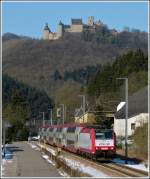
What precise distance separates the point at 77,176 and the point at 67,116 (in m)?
106

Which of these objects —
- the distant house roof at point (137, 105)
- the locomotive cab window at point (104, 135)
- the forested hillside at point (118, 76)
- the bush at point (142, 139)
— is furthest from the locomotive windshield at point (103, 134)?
the forested hillside at point (118, 76)

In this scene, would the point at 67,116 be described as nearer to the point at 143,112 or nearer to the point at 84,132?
the point at 143,112

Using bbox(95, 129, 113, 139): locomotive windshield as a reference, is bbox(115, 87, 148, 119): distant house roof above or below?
above

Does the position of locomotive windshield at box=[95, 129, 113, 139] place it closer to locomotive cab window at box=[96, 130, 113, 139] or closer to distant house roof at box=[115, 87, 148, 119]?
locomotive cab window at box=[96, 130, 113, 139]

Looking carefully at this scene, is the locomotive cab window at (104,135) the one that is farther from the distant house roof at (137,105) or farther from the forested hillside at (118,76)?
the forested hillside at (118,76)

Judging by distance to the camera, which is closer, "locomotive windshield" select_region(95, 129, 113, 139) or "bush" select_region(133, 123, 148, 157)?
"locomotive windshield" select_region(95, 129, 113, 139)

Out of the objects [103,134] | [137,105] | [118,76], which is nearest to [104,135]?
[103,134]

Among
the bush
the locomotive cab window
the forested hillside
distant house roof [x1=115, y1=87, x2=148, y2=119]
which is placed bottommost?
the bush

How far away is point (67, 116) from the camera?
436ft

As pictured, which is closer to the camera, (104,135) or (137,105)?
(104,135)

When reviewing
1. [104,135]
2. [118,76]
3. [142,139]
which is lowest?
[142,139]

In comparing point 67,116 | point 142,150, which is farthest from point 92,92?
point 142,150

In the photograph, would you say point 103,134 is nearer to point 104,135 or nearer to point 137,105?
point 104,135

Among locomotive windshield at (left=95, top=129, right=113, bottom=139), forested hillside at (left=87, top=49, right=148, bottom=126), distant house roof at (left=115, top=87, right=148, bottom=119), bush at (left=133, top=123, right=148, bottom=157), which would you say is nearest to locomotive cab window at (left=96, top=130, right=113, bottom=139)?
locomotive windshield at (left=95, top=129, right=113, bottom=139)
